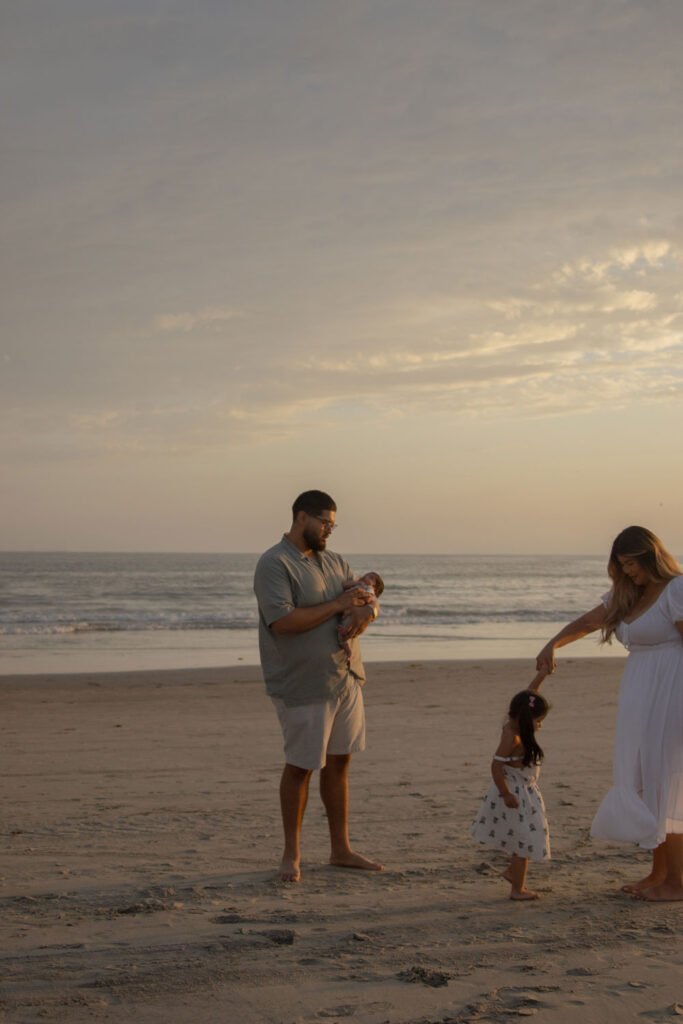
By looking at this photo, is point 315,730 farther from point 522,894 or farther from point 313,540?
point 522,894

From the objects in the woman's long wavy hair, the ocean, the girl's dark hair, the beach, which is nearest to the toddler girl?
the girl's dark hair

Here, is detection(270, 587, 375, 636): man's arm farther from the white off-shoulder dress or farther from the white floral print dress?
the white off-shoulder dress

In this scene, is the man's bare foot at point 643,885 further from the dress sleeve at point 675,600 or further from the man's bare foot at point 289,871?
the man's bare foot at point 289,871

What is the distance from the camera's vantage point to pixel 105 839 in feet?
16.9

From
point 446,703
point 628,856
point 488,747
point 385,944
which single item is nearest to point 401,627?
point 446,703

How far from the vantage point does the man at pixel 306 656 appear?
4539 mm

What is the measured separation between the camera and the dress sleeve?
13.7 feet

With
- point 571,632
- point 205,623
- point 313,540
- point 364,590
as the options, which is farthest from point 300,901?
point 205,623

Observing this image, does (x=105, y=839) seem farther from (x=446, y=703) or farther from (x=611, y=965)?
(x=446, y=703)

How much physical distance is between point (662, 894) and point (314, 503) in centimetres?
Result: 245

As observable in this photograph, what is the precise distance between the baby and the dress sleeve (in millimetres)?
1345

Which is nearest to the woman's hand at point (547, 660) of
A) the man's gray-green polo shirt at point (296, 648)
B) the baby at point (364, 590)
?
the baby at point (364, 590)

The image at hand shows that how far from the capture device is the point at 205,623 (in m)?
25.7

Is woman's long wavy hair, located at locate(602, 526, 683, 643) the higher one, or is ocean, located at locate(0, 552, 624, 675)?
woman's long wavy hair, located at locate(602, 526, 683, 643)
